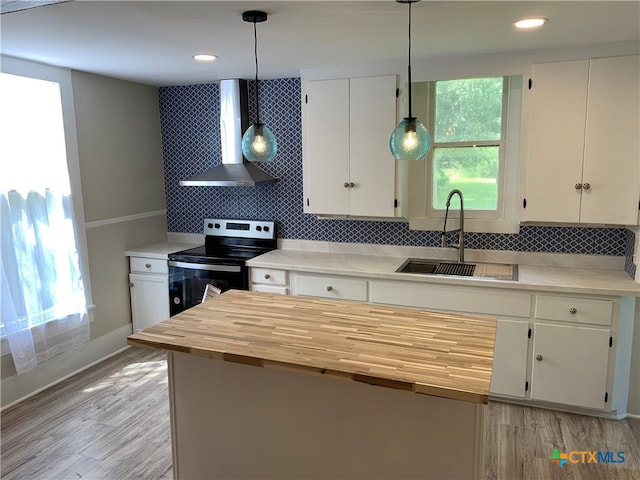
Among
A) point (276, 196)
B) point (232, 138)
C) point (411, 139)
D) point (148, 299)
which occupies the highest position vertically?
point (232, 138)

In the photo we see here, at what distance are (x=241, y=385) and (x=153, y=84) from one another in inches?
126

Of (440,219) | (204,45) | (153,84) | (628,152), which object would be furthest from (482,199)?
(153,84)

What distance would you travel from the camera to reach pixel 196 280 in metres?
3.85

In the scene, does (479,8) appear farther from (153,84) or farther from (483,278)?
(153,84)

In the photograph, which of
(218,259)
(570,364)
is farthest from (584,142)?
(218,259)

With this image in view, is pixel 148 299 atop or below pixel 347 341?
below

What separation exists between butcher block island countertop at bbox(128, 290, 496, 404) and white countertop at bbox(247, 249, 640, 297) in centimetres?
93

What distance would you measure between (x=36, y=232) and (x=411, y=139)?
8.74 feet

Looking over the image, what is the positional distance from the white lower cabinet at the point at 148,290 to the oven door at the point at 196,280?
0.12 m

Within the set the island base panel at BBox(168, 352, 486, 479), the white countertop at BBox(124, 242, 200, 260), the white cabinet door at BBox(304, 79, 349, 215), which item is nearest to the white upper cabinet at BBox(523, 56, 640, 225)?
the white cabinet door at BBox(304, 79, 349, 215)

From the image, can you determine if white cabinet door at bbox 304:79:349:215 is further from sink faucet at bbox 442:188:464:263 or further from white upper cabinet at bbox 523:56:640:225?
white upper cabinet at bbox 523:56:640:225

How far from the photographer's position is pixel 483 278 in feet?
10.1

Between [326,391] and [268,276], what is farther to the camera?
[268,276]

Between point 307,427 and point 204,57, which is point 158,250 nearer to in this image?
point 204,57
